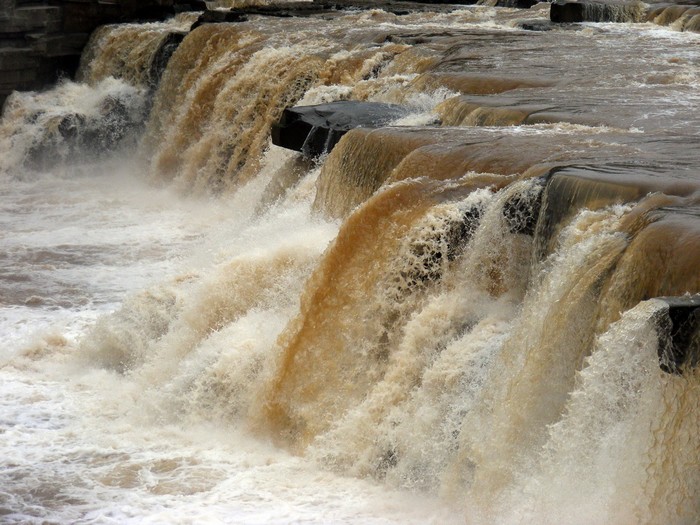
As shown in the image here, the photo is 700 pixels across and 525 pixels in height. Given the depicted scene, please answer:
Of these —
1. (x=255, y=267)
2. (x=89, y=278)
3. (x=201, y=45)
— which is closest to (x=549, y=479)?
(x=255, y=267)

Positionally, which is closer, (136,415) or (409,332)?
(409,332)

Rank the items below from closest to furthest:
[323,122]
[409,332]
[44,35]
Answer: [409,332], [323,122], [44,35]

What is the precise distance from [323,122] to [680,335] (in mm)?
5623

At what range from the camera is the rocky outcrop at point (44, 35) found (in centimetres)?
1758

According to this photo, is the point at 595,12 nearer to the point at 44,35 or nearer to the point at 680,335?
the point at 44,35

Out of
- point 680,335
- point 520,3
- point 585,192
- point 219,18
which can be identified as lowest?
point 680,335

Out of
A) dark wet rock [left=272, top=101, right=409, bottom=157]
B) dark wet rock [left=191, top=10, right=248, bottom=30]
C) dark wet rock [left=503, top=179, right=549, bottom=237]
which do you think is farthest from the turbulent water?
dark wet rock [left=191, top=10, right=248, bottom=30]

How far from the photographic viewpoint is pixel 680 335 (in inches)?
187

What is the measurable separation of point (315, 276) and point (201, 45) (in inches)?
349

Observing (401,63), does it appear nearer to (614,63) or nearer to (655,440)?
(614,63)

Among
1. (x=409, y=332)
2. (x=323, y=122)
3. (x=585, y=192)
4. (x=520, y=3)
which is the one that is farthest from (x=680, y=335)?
(x=520, y=3)

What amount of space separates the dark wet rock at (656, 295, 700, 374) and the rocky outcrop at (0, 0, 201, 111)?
14313 millimetres

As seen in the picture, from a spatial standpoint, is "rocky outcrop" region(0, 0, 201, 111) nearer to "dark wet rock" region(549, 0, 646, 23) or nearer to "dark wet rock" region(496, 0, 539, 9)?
"dark wet rock" region(496, 0, 539, 9)

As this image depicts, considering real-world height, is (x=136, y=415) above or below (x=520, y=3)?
below
